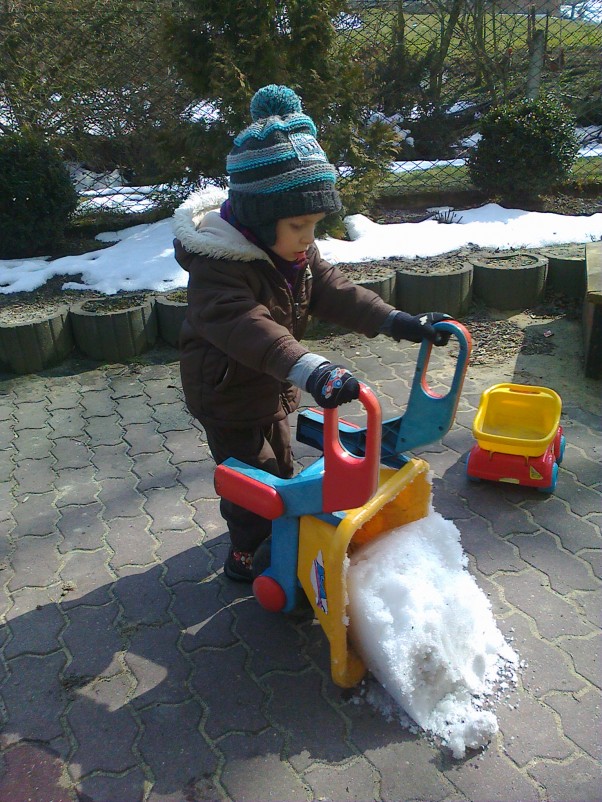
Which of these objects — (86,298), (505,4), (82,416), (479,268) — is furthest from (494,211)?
(82,416)

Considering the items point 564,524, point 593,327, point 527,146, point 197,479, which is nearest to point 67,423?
point 197,479

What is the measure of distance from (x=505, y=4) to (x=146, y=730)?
8554mm

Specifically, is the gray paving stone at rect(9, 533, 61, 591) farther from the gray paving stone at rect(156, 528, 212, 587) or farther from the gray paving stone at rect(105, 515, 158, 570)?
the gray paving stone at rect(156, 528, 212, 587)

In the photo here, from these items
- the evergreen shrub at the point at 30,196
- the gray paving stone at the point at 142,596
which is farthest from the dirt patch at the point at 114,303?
the gray paving stone at the point at 142,596

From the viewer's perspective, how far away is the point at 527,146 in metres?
6.53

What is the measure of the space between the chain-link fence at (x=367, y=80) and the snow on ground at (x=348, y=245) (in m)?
0.82

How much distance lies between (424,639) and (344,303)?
1.02 m

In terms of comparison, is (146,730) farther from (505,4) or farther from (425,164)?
(505,4)

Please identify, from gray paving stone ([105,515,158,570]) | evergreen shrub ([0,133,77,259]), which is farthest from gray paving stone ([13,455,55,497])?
evergreen shrub ([0,133,77,259])

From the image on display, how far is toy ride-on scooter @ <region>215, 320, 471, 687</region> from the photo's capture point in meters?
1.75

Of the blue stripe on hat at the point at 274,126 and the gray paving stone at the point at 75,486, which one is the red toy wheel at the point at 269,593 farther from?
the blue stripe on hat at the point at 274,126

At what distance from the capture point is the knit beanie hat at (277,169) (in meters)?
1.83

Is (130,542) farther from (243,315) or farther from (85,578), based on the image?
(243,315)

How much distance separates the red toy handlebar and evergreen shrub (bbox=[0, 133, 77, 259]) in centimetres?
481
